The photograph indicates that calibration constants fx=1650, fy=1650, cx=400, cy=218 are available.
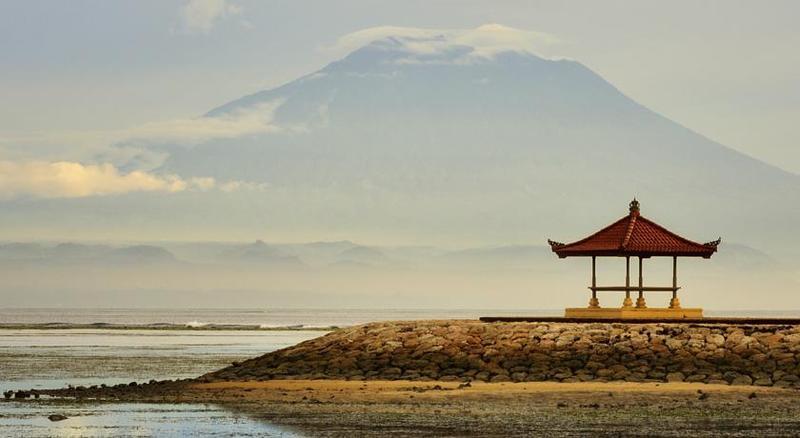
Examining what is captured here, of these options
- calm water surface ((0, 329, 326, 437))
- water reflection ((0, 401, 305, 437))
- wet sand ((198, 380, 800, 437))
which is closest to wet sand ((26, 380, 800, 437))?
wet sand ((198, 380, 800, 437))

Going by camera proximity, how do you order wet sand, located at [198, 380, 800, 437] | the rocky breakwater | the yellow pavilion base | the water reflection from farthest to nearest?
the yellow pavilion base
the rocky breakwater
wet sand, located at [198, 380, 800, 437]
the water reflection

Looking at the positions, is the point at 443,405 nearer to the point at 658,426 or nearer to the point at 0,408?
the point at 658,426

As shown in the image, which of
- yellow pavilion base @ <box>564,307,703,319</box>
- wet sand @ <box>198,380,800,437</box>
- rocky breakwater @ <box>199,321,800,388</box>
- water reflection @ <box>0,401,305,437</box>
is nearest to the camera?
Result: water reflection @ <box>0,401,305,437</box>

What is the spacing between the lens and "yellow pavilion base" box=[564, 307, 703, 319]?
5793cm

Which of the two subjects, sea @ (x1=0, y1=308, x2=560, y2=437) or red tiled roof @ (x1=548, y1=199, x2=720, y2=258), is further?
red tiled roof @ (x1=548, y1=199, x2=720, y2=258)

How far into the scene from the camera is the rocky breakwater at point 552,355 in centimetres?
5047

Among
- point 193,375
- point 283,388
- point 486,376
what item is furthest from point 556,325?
point 193,375

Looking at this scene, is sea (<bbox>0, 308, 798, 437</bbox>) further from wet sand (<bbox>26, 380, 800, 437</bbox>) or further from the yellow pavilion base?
the yellow pavilion base

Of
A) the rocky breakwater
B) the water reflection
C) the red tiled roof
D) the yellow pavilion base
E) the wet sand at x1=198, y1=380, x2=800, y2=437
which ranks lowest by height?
the water reflection

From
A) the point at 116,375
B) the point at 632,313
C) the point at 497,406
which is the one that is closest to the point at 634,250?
the point at 632,313

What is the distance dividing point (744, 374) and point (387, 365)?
1116cm

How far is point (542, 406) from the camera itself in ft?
143

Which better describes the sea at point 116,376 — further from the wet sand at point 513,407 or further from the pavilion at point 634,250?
the pavilion at point 634,250

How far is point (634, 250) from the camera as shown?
5862 centimetres
